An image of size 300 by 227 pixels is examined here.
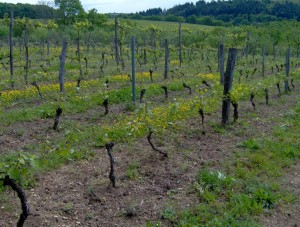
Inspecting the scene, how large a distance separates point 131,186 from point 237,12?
119595mm

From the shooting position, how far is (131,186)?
7449 millimetres

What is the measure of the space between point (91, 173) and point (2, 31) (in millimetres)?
39867

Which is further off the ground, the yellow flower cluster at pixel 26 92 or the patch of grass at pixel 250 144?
the yellow flower cluster at pixel 26 92

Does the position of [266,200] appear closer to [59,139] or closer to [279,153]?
[279,153]

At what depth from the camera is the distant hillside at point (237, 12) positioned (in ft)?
343

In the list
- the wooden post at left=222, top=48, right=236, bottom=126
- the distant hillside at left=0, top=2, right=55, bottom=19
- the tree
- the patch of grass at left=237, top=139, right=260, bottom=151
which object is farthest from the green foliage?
the distant hillside at left=0, top=2, right=55, bottom=19

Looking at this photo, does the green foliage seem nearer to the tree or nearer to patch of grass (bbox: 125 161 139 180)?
patch of grass (bbox: 125 161 139 180)

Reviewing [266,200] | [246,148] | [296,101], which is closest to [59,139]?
[246,148]

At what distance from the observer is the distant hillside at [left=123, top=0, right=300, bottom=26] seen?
10462 cm

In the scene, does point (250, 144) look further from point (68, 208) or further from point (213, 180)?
point (68, 208)

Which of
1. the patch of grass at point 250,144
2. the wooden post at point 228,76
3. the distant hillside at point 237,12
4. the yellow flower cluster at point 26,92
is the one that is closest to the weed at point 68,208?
the patch of grass at point 250,144

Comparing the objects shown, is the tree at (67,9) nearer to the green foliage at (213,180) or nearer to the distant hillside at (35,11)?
the distant hillside at (35,11)

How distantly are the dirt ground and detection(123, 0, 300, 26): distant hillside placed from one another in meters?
91.2

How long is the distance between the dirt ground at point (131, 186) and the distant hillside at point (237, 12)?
91.2 m
